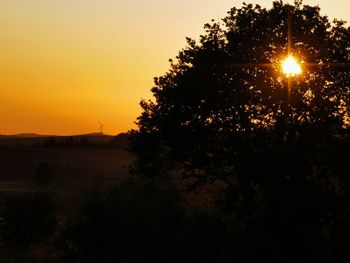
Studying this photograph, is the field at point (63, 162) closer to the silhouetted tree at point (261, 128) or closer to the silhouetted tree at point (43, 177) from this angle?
the silhouetted tree at point (43, 177)

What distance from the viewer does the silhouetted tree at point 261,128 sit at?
21.4 m

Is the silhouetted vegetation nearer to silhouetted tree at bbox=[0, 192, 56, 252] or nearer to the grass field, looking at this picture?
silhouetted tree at bbox=[0, 192, 56, 252]

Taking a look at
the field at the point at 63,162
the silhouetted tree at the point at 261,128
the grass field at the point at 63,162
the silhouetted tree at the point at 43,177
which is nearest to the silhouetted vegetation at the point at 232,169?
the silhouetted tree at the point at 261,128

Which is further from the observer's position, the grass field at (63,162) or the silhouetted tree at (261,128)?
the grass field at (63,162)

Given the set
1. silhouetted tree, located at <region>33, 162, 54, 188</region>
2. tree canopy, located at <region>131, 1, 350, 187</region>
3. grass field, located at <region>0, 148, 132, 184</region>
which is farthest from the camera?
grass field, located at <region>0, 148, 132, 184</region>

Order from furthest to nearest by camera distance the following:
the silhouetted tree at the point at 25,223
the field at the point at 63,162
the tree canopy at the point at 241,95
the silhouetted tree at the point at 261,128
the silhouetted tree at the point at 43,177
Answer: the field at the point at 63,162, the silhouetted tree at the point at 43,177, the silhouetted tree at the point at 25,223, the tree canopy at the point at 241,95, the silhouetted tree at the point at 261,128

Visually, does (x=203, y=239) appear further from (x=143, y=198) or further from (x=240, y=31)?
(x=240, y=31)

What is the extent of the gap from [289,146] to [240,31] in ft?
16.8

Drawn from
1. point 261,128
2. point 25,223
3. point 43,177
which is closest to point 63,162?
point 43,177

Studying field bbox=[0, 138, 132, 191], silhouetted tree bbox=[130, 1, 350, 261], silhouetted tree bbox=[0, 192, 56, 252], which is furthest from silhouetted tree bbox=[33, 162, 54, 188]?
silhouetted tree bbox=[130, 1, 350, 261]

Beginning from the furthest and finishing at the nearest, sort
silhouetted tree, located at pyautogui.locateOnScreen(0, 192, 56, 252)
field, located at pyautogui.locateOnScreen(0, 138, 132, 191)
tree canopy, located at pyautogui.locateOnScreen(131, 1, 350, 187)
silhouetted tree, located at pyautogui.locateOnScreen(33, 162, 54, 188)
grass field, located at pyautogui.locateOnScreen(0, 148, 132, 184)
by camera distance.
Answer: grass field, located at pyautogui.locateOnScreen(0, 148, 132, 184), field, located at pyautogui.locateOnScreen(0, 138, 132, 191), silhouetted tree, located at pyautogui.locateOnScreen(33, 162, 54, 188), silhouetted tree, located at pyautogui.locateOnScreen(0, 192, 56, 252), tree canopy, located at pyautogui.locateOnScreen(131, 1, 350, 187)

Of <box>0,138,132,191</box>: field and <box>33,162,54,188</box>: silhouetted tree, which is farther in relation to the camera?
<box>0,138,132,191</box>: field

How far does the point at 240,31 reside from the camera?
2611 cm

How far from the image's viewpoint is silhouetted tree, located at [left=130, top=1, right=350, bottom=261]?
70.3ft
